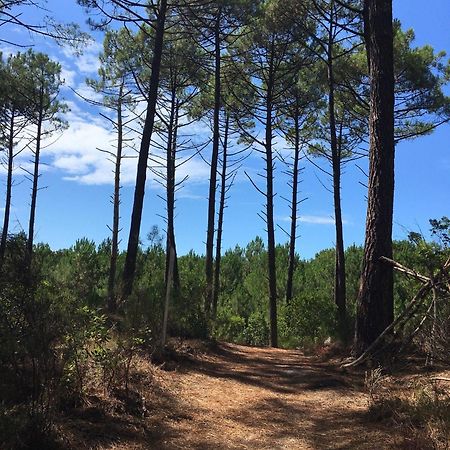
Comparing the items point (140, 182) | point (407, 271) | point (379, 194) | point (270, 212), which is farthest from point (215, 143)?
point (407, 271)

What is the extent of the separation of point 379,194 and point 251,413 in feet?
12.7

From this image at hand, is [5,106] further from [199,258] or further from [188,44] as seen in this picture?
[199,258]

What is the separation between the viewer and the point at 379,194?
292 inches

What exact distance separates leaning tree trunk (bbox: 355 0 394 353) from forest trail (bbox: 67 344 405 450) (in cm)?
94

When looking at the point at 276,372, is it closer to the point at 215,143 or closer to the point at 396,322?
the point at 396,322

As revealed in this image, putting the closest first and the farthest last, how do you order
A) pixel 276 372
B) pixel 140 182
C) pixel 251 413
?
pixel 251 413 < pixel 276 372 < pixel 140 182

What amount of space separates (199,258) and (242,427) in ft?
77.5

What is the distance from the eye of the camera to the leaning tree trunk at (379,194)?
23.9 ft

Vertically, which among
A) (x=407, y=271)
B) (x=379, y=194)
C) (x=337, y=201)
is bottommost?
(x=407, y=271)

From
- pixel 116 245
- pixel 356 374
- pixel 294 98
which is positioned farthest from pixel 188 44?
pixel 356 374

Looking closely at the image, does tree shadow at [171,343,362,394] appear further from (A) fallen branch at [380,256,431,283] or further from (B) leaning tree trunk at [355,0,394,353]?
(A) fallen branch at [380,256,431,283]

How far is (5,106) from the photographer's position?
2036 cm

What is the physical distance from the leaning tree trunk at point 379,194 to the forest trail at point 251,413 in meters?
0.94

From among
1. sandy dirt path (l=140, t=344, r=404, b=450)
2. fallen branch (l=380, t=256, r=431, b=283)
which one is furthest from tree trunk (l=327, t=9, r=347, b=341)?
fallen branch (l=380, t=256, r=431, b=283)
